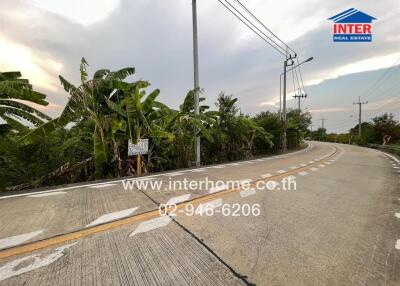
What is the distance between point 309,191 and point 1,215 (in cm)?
579

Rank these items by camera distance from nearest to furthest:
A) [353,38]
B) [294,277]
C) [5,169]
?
[294,277] < [5,169] < [353,38]

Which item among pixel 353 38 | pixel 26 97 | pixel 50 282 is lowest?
pixel 50 282

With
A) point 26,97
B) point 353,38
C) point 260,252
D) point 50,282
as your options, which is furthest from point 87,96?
point 353,38

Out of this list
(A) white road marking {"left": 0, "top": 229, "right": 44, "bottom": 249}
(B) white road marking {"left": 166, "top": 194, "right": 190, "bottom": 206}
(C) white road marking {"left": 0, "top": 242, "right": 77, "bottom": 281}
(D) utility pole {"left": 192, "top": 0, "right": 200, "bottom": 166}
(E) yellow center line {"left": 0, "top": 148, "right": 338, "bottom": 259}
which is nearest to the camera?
(C) white road marking {"left": 0, "top": 242, "right": 77, "bottom": 281}

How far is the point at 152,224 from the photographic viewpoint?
2688mm

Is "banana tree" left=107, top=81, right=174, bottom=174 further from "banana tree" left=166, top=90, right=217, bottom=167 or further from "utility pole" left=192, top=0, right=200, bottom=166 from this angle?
"utility pole" left=192, top=0, right=200, bottom=166

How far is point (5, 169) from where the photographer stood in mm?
5543

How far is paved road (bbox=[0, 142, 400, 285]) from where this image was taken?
5.74 ft

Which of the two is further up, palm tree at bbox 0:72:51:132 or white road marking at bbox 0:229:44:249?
palm tree at bbox 0:72:51:132

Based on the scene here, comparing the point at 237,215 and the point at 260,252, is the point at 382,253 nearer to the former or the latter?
the point at 260,252

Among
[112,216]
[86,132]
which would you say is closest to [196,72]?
[86,132]

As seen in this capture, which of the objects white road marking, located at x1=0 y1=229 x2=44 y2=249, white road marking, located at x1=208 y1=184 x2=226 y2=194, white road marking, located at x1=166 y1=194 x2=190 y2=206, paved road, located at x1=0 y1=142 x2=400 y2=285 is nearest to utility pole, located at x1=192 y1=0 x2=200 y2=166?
white road marking, located at x1=208 y1=184 x2=226 y2=194

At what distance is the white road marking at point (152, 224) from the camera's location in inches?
98.7

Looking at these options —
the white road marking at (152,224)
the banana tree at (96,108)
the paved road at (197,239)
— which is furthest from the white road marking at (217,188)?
the banana tree at (96,108)
